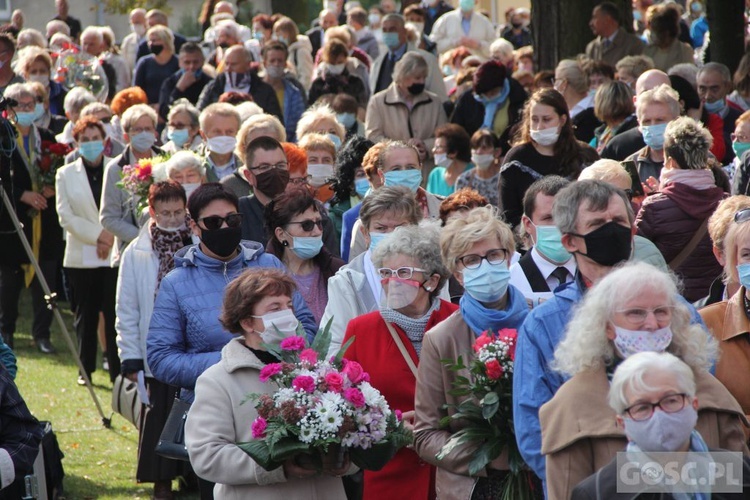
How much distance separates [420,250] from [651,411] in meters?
2.30

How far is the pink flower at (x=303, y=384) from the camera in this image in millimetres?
5086

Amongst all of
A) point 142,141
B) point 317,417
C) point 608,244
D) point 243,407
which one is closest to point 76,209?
point 142,141

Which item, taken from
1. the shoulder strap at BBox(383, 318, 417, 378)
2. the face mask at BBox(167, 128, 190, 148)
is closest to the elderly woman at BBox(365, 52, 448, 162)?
the face mask at BBox(167, 128, 190, 148)

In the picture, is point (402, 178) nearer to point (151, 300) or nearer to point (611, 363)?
point (151, 300)

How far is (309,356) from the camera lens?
17.2ft

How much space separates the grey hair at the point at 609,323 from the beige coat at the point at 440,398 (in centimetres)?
99

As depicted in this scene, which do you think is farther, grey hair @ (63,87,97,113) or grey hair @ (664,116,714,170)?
grey hair @ (63,87,97,113)

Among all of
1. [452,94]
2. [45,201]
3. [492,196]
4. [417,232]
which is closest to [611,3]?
[452,94]

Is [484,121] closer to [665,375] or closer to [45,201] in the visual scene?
[45,201]

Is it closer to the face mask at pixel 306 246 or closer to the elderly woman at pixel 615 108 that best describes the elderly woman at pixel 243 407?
the face mask at pixel 306 246

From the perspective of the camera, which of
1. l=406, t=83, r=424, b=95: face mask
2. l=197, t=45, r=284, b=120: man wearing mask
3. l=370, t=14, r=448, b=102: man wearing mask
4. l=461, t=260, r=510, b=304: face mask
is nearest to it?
l=461, t=260, r=510, b=304: face mask

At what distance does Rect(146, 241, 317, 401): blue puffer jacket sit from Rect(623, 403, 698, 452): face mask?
9.29 ft

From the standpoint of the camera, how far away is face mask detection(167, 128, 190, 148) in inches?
461

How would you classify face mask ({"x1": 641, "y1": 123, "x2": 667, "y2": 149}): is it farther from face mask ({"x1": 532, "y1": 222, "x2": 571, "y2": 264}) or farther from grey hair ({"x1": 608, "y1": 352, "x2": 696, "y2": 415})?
grey hair ({"x1": 608, "y1": 352, "x2": 696, "y2": 415})
